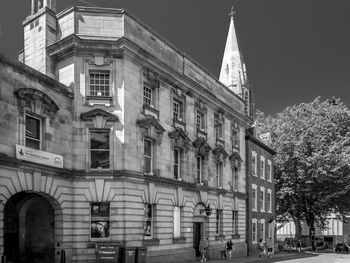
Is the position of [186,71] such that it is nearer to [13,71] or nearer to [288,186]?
[13,71]

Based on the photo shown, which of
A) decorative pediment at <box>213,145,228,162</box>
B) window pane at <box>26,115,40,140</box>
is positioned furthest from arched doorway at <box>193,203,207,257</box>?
window pane at <box>26,115,40,140</box>

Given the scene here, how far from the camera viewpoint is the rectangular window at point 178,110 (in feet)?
93.6

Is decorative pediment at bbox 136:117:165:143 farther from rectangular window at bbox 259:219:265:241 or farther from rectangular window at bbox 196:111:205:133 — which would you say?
rectangular window at bbox 259:219:265:241

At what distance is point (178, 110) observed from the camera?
2889cm

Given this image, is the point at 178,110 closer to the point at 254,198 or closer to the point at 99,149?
the point at 99,149

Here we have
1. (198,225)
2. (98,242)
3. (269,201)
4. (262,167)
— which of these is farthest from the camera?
(269,201)

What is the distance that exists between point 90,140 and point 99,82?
9.85ft

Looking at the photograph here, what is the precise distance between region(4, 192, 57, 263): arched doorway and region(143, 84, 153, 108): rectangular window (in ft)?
24.9

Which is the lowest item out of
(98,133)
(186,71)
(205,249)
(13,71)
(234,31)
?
(205,249)

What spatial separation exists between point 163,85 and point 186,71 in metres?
3.33

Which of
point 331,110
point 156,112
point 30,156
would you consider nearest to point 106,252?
point 30,156

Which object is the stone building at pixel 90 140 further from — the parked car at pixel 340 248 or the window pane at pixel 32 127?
the parked car at pixel 340 248

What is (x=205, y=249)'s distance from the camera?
2948cm

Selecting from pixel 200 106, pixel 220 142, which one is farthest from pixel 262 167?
pixel 200 106
